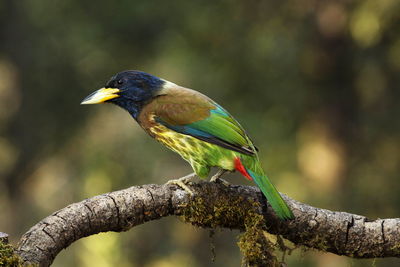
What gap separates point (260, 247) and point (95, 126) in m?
11.1

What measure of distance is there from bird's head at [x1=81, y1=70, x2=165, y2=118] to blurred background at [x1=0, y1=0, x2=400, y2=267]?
5.42 meters

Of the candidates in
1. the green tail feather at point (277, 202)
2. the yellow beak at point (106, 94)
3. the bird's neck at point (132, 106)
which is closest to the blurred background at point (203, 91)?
the bird's neck at point (132, 106)

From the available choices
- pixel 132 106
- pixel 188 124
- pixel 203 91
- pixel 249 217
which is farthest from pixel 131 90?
pixel 203 91

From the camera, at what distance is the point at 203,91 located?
11805 mm

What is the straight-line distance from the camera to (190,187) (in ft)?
12.7

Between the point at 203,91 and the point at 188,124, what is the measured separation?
707 cm

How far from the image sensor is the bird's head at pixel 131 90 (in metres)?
5.02

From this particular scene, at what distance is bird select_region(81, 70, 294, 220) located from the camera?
455 centimetres

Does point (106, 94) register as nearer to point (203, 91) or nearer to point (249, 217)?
point (249, 217)

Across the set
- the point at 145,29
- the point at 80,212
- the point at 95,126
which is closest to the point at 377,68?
the point at 145,29

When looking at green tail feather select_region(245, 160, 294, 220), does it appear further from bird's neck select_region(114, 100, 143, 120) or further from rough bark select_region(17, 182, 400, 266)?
bird's neck select_region(114, 100, 143, 120)

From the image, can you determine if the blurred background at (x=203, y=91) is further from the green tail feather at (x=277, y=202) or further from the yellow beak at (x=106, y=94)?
the green tail feather at (x=277, y=202)

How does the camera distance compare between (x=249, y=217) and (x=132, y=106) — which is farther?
(x=132, y=106)

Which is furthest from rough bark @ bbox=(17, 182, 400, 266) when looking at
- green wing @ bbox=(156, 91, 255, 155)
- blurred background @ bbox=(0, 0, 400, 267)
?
blurred background @ bbox=(0, 0, 400, 267)
